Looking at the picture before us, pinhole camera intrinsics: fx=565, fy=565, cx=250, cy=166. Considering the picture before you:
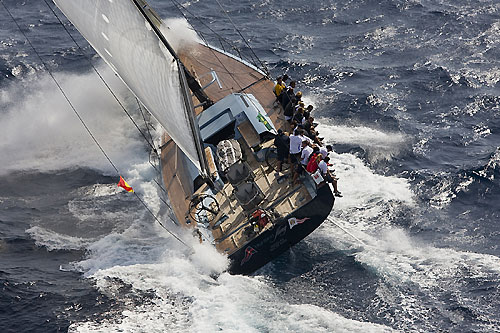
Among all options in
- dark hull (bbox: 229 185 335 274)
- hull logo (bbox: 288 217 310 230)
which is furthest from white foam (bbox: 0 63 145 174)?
hull logo (bbox: 288 217 310 230)

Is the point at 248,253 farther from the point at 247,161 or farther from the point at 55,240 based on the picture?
the point at 55,240

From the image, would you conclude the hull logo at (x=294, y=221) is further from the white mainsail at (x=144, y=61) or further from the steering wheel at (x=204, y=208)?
the white mainsail at (x=144, y=61)

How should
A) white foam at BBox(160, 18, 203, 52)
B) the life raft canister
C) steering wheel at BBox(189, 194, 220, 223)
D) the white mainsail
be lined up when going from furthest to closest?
white foam at BBox(160, 18, 203, 52) → steering wheel at BBox(189, 194, 220, 223) → the life raft canister → the white mainsail

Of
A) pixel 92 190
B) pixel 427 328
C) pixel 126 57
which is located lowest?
pixel 92 190

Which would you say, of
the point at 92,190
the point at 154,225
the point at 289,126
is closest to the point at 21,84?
the point at 92,190

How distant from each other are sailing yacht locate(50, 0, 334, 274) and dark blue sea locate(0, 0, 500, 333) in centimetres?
99

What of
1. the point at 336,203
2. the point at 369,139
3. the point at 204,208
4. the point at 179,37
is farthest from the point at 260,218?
the point at 179,37

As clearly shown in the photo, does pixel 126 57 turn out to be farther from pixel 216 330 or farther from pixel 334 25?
pixel 334 25

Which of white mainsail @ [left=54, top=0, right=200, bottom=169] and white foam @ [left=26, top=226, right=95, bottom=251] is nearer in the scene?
white mainsail @ [left=54, top=0, right=200, bottom=169]

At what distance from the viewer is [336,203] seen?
2012 centimetres

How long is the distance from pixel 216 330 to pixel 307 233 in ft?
14.3

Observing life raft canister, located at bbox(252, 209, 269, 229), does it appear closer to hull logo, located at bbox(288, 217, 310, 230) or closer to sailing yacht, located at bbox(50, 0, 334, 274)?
sailing yacht, located at bbox(50, 0, 334, 274)

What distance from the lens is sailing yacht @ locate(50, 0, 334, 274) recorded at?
15.8 metres

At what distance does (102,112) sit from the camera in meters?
26.6
